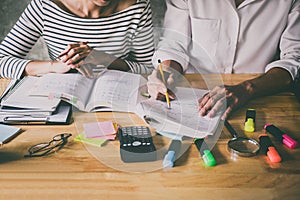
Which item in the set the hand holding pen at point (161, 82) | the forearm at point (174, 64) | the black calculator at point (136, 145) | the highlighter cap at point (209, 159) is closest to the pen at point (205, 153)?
the highlighter cap at point (209, 159)

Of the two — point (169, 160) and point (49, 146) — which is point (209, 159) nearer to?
point (169, 160)

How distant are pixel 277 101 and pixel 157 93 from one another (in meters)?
0.41

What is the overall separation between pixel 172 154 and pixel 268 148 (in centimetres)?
26

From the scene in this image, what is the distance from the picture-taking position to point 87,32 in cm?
179

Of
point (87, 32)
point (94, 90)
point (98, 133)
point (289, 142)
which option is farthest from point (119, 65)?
point (289, 142)

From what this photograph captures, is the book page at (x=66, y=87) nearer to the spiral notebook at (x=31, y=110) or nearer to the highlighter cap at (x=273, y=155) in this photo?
the spiral notebook at (x=31, y=110)

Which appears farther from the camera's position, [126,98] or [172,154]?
[126,98]

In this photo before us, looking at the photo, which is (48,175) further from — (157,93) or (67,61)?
(67,61)

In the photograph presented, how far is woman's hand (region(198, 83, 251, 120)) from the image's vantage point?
4.16ft

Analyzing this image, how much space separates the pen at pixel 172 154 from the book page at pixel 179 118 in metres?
0.05

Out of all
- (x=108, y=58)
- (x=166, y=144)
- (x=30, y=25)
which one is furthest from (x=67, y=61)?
(x=166, y=144)

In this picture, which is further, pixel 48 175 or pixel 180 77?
pixel 180 77

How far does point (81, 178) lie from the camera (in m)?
0.99

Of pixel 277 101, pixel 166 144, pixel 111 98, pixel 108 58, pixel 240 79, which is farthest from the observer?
pixel 108 58
